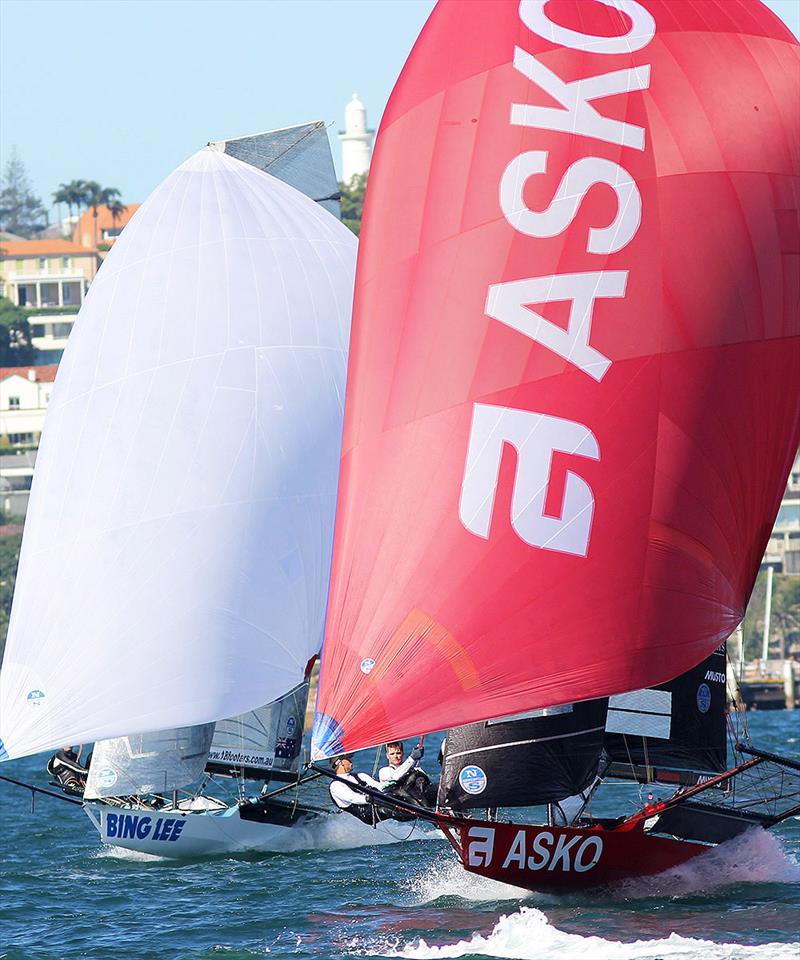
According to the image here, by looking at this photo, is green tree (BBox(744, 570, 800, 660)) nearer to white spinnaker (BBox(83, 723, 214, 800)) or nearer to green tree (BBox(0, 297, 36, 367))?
green tree (BBox(0, 297, 36, 367))

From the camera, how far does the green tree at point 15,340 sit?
124 m

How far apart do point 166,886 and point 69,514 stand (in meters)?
4.14

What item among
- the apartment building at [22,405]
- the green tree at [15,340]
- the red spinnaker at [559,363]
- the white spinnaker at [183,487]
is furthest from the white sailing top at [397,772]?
the green tree at [15,340]

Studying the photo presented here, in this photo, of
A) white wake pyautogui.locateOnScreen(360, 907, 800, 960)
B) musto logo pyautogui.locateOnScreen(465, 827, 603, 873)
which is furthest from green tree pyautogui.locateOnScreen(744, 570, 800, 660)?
white wake pyautogui.locateOnScreen(360, 907, 800, 960)

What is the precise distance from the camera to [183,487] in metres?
19.6

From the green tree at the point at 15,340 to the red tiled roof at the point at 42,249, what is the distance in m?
11.5

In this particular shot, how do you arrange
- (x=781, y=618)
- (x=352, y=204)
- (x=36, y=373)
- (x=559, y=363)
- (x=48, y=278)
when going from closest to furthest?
(x=559, y=363)
(x=781, y=618)
(x=36, y=373)
(x=48, y=278)
(x=352, y=204)

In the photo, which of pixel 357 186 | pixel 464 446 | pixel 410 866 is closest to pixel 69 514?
pixel 410 866

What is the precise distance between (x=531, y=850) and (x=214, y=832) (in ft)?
20.2

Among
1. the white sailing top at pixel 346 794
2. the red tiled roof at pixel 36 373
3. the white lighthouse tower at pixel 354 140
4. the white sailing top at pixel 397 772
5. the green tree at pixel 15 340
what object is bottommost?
the white sailing top at pixel 346 794

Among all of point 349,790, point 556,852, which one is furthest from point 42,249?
point 556,852

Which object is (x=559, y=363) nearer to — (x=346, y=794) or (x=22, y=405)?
(x=346, y=794)

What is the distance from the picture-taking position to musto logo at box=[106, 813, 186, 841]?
20.0 m

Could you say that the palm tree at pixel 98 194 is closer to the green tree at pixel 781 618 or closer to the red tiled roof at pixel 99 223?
the red tiled roof at pixel 99 223
